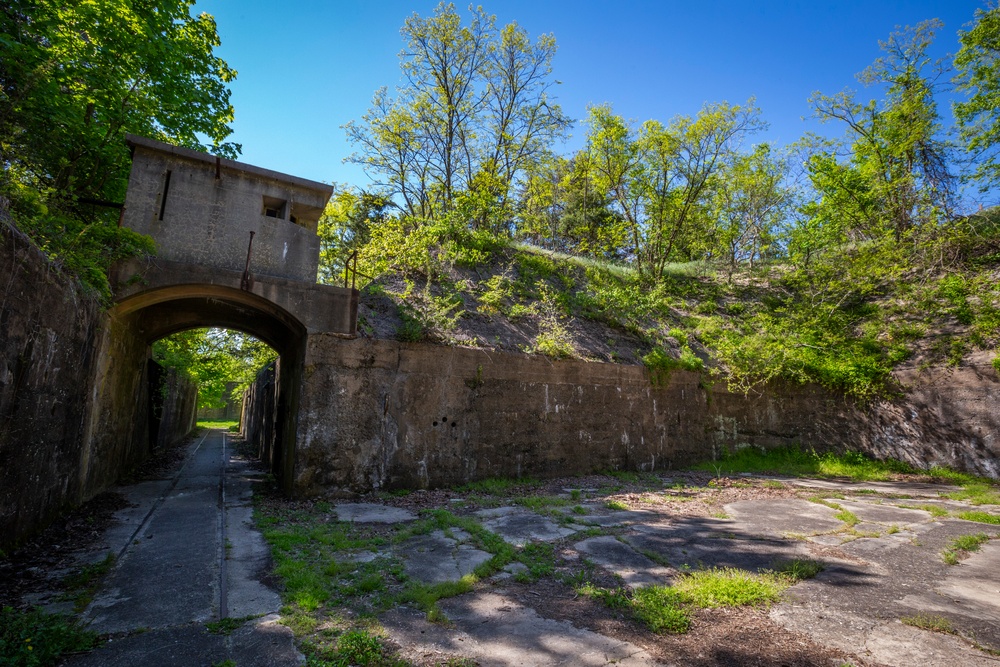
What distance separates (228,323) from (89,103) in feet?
17.5

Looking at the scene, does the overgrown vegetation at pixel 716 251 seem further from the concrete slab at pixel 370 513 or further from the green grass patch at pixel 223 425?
the green grass patch at pixel 223 425

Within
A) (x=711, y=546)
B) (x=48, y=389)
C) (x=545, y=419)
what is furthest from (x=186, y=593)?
(x=545, y=419)

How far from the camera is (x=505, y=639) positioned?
11.1 ft

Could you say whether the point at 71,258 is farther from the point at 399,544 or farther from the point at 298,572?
the point at 399,544

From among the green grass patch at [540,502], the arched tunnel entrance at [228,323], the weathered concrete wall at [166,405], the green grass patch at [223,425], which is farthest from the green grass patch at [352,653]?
the green grass patch at [223,425]

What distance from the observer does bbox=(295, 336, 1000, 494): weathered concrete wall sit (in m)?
8.31

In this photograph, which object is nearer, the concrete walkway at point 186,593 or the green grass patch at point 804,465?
the concrete walkway at point 186,593

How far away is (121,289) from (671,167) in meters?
18.1

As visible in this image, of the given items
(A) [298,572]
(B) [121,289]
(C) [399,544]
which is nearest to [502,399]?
(C) [399,544]

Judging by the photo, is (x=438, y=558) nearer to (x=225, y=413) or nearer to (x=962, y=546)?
(x=962, y=546)

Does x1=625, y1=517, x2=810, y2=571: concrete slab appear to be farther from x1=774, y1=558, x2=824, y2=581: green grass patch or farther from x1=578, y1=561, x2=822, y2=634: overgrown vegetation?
x1=578, y1=561, x2=822, y2=634: overgrown vegetation

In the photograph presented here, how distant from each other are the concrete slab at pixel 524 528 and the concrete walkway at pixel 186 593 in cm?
284

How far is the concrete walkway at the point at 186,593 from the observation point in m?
3.20

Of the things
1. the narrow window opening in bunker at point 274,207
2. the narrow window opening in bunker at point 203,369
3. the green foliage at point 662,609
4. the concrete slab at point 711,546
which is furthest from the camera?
the narrow window opening in bunker at point 203,369
